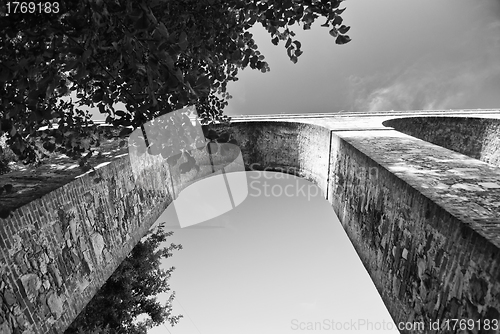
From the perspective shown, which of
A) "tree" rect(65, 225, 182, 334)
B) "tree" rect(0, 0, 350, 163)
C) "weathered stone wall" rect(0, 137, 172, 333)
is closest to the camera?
"tree" rect(0, 0, 350, 163)

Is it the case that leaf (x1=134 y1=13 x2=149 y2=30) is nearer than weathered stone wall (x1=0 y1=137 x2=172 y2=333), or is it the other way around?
leaf (x1=134 y1=13 x2=149 y2=30)

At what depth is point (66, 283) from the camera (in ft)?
11.0

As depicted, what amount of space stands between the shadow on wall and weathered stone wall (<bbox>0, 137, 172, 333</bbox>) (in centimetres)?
609

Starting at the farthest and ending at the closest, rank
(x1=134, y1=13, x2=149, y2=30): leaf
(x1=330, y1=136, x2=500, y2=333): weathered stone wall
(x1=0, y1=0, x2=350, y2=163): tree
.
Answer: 1. (x1=330, y1=136, x2=500, y2=333): weathered stone wall
2. (x1=0, y1=0, x2=350, y2=163): tree
3. (x1=134, y1=13, x2=149, y2=30): leaf

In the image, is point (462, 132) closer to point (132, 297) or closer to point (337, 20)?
point (337, 20)

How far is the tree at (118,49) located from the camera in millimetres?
1660

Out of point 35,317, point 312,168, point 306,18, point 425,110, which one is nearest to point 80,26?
point 306,18

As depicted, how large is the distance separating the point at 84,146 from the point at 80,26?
1658mm

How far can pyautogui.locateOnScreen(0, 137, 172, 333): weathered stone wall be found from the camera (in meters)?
2.74

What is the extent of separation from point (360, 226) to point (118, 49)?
390 centimetres

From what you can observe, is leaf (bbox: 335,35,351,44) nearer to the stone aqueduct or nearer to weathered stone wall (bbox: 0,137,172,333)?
the stone aqueduct

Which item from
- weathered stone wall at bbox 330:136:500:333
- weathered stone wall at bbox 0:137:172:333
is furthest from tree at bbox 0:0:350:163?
weathered stone wall at bbox 330:136:500:333

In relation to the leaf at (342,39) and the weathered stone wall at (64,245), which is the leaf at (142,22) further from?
the weathered stone wall at (64,245)

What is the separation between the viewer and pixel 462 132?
26.1ft
